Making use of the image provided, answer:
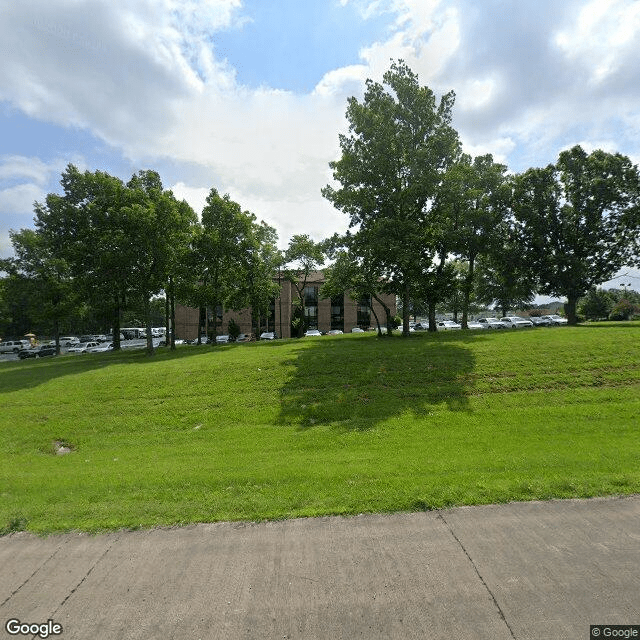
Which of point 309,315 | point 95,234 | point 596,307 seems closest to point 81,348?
point 95,234

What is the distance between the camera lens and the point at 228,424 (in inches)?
413

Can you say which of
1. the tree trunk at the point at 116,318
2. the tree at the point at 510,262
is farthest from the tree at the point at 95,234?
the tree at the point at 510,262

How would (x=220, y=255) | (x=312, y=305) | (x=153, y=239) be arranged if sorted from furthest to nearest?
(x=312, y=305), (x=220, y=255), (x=153, y=239)

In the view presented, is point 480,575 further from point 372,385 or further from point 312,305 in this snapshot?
point 312,305

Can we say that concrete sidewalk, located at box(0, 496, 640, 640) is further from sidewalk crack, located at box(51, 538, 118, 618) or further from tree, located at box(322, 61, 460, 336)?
tree, located at box(322, 61, 460, 336)

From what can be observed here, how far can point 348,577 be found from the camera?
3.78 meters

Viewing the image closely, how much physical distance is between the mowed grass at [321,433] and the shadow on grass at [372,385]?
75 millimetres

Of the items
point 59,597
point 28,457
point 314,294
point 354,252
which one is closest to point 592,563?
point 59,597

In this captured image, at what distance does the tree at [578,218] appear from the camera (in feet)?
108

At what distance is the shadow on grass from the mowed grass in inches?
2.9

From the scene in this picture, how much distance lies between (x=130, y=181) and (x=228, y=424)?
2652 cm

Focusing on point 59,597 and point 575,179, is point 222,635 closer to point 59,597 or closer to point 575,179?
point 59,597

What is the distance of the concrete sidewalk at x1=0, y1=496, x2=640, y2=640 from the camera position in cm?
320

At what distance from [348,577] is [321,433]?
18.0 feet
